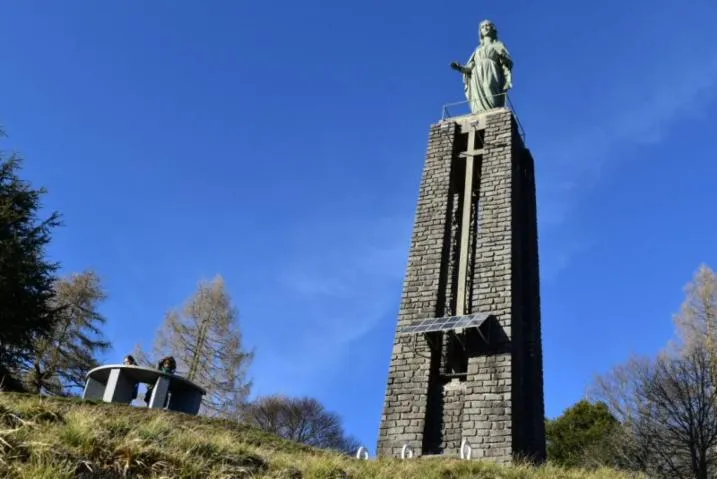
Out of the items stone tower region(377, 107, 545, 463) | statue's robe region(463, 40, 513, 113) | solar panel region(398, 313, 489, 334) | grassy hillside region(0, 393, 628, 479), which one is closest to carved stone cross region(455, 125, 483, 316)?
stone tower region(377, 107, 545, 463)

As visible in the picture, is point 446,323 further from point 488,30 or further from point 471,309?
point 488,30

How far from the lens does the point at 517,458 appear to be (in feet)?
40.1

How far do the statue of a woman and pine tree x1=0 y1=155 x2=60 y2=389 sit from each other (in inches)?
470

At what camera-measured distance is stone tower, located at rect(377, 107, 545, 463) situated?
43.5 ft

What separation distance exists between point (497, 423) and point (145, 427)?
7.93 metres

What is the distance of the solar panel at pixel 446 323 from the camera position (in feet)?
44.7

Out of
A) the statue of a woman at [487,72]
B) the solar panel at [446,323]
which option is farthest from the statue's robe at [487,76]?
the solar panel at [446,323]

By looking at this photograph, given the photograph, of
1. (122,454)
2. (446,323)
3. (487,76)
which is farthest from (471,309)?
(122,454)

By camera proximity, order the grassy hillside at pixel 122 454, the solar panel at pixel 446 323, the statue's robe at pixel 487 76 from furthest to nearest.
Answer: the statue's robe at pixel 487 76 → the solar panel at pixel 446 323 → the grassy hillside at pixel 122 454

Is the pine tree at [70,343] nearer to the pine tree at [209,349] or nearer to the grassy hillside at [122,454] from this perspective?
the pine tree at [209,349]

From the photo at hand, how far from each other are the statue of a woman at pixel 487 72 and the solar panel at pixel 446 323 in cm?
693

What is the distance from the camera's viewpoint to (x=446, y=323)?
1398 cm

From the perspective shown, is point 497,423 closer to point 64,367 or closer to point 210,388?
point 210,388

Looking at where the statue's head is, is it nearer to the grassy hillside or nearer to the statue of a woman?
the statue of a woman
